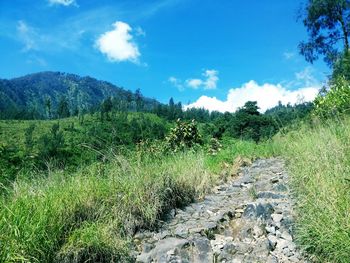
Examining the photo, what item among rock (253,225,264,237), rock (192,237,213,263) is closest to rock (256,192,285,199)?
rock (253,225,264,237)

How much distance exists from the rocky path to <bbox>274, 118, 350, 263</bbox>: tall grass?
0.76 feet

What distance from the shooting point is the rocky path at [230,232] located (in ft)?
14.9

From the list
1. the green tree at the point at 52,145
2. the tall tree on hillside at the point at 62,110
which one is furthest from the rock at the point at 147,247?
the tall tree on hillside at the point at 62,110

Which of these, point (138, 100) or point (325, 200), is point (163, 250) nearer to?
point (325, 200)

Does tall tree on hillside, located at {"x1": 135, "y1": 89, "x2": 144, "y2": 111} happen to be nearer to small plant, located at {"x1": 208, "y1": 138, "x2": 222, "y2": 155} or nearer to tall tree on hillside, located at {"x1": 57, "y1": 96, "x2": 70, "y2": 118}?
tall tree on hillside, located at {"x1": 57, "y1": 96, "x2": 70, "y2": 118}

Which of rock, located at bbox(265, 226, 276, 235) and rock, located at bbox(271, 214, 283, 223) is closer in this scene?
rock, located at bbox(265, 226, 276, 235)

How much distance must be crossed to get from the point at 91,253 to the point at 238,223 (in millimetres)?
2147

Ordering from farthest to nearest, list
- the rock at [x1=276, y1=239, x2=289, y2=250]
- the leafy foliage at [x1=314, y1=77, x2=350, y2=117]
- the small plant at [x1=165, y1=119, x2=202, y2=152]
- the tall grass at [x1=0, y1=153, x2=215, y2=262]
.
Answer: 1. the small plant at [x1=165, y1=119, x2=202, y2=152]
2. the leafy foliage at [x1=314, y1=77, x2=350, y2=117]
3. the rock at [x1=276, y1=239, x2=289, y2=250]
4. the tall grass at [x1=0, y1=153, x2=215, y2=262]

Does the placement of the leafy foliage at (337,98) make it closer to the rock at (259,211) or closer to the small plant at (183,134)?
the small plant at (183,134)

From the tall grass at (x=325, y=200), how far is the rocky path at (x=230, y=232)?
233mm

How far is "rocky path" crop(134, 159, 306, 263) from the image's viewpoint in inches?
179

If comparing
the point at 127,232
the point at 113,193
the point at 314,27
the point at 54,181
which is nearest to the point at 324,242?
the point at 127,232

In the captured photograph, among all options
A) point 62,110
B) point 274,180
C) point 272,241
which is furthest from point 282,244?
point 62,110

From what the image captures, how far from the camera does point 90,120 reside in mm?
110812
